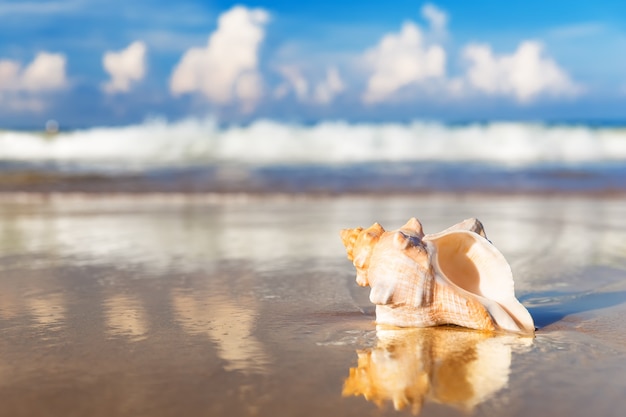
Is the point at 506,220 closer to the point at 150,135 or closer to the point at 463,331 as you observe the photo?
the point at 463,331

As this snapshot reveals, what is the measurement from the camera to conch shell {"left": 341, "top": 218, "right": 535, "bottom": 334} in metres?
2.60

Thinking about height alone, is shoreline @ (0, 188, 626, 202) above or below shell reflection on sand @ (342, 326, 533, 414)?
above

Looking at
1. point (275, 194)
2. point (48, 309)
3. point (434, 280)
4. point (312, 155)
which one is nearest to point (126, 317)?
point (48, 309)

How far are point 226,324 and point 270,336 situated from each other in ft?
0.84

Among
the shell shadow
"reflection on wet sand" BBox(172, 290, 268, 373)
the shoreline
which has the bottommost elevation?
the shell shadow

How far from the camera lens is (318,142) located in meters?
28.4

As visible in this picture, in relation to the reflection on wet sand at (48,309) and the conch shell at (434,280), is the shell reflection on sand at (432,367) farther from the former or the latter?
the reflection on wet sand at (48,309)

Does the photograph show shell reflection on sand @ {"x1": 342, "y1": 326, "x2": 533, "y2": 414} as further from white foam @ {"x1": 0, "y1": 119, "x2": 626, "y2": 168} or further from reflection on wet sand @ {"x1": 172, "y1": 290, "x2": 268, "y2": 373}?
white foam @ {"x1": 0, "y1": 119, "x2": 626, "y2": 168}

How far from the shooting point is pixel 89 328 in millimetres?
2793

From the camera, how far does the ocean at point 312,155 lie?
43.2ft

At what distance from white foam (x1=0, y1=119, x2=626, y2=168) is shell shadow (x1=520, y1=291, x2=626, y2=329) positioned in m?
21.2

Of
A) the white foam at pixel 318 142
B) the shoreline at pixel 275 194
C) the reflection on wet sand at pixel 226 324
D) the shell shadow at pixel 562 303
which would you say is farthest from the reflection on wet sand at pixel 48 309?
the white foam at pixel 318 142

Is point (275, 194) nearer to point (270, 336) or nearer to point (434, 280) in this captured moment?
point (270, 336)

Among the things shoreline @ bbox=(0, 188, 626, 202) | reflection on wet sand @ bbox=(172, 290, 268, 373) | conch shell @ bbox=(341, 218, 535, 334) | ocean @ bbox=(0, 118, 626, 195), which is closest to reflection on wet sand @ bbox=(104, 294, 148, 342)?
reflection on wet sand @ bbox=(172, 290, 268, 373)
